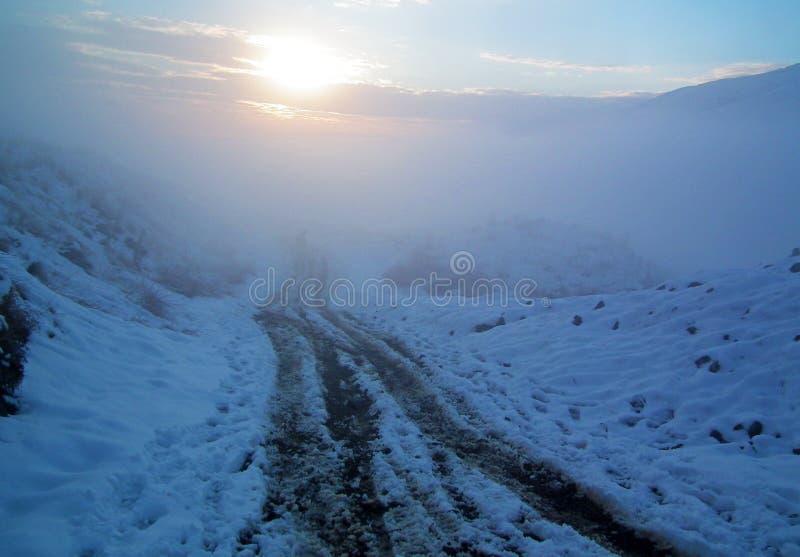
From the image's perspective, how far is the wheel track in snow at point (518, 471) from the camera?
5.91 m

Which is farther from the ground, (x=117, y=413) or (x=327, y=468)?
(x=117, y=413)

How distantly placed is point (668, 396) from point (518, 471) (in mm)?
4373

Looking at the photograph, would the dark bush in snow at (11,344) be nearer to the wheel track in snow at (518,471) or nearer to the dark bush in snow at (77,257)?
the wheel track in snow at (518,471)

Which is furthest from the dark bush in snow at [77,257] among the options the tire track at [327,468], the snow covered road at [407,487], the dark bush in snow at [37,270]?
the snow covered road at [407,487]

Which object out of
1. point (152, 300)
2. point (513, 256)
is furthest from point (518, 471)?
point (513, 256)

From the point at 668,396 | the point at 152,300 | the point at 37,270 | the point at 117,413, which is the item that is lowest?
the point at 117,413

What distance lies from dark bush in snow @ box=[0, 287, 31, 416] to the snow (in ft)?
26.0

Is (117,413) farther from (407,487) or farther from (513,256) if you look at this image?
(513,256)

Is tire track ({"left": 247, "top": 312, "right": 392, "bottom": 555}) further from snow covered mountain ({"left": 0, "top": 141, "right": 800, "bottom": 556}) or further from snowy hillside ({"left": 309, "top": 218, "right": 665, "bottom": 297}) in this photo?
snowy hillside ({"left": 309, "top": 218, "right": 665, "bottom": 297})

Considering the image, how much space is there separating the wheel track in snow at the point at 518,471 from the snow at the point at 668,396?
0.27 metres

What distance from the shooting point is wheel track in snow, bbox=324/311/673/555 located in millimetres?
5906

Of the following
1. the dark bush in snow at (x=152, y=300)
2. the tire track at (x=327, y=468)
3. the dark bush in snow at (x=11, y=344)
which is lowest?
the tire track at (x=327, y=468)

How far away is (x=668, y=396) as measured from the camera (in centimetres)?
961

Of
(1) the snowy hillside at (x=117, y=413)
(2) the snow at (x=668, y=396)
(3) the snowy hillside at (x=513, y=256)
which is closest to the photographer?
(1) the snowy hillside at (x=117, y=413)
